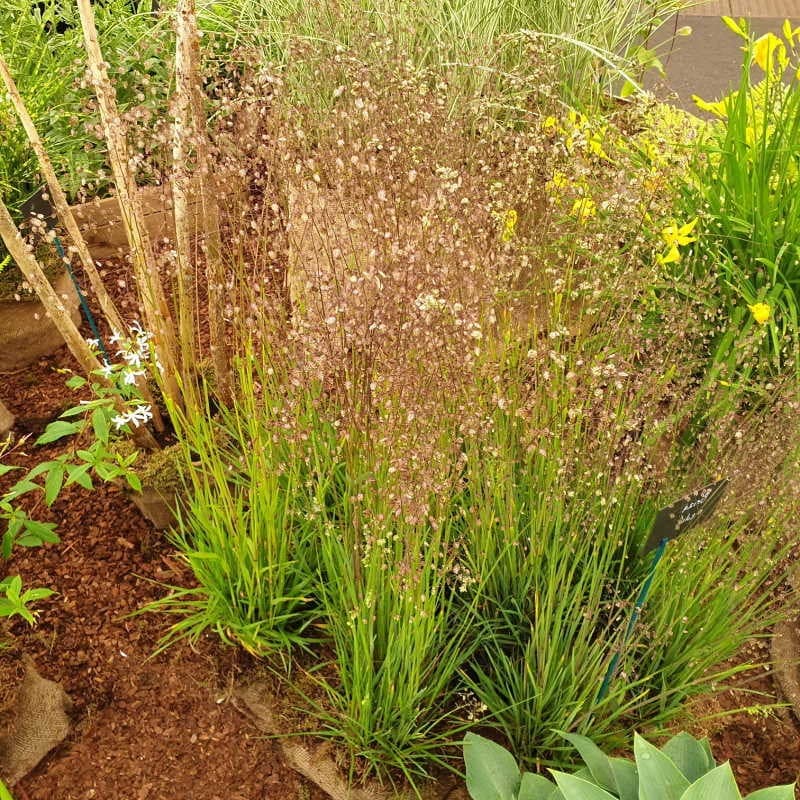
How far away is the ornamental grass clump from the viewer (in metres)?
1.60

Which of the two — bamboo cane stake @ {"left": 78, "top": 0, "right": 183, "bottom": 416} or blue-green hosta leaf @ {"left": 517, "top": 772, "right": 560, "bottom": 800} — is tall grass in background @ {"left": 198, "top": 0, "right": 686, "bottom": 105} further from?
blue-green hosta leaf @ {"left": 517, "top": 772, "right": 560, "bottom": 800}

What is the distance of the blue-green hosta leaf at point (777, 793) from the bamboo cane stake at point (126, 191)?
1561 mm

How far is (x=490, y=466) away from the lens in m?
A: 1.88

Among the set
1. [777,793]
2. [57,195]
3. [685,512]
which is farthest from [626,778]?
[57,195]

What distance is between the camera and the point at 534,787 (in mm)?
1740

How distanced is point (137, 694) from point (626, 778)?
4.12 ft

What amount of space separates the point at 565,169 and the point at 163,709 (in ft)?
5.60

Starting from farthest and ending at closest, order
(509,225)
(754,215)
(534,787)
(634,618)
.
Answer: (754,215) < (509,225) < (634,618) < (534,787)

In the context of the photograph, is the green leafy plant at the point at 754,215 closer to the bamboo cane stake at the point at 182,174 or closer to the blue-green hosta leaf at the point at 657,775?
the blue-green hosta leaf at the point at 657,775

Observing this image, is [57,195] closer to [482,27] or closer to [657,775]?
[657,775]

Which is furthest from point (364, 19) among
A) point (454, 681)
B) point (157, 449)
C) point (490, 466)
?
point (454, 681)

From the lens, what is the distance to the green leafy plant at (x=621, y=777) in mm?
1498

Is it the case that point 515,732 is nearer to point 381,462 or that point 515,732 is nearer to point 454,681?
point 454,681

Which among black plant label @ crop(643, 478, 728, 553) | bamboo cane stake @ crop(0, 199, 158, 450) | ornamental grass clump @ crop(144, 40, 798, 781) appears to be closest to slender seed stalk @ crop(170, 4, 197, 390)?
ornamental grass clump @ crop(144, 40, 798, 781)
